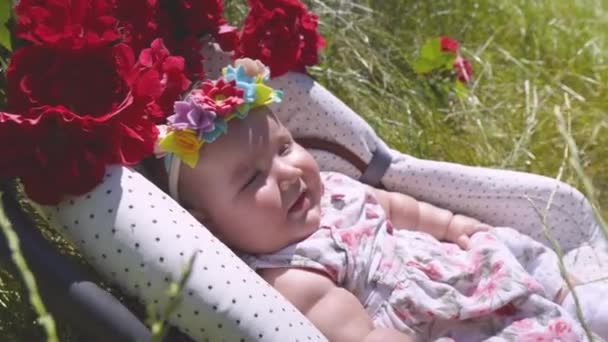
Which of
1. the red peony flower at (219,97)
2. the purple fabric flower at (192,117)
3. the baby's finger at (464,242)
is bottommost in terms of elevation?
the baby's finger at (464,242)

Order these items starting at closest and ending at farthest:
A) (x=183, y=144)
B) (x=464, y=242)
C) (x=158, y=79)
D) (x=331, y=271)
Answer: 1. (x=158, y=79)
2. (x=183, y=144)
3. (x=331, y=271)
4. (x=464, y=242)

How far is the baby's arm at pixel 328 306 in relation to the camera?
5.14ft

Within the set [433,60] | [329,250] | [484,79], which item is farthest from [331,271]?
[484,79]

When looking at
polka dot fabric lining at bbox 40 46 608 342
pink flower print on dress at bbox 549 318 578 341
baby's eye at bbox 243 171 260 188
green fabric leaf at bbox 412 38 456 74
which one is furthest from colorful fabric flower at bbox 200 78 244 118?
green fabric leaf at bbox 412 38 456 74

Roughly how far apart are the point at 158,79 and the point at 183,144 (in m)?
0.17

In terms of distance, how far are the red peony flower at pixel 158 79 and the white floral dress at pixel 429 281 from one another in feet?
1.03

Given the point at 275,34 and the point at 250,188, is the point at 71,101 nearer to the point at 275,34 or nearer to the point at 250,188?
the point at 250,188

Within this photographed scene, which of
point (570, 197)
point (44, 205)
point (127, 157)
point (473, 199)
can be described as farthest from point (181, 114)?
point (570, 197)

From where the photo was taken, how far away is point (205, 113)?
62.3 inches

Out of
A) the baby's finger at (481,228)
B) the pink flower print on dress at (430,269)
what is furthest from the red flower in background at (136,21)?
the baby's finger at (481,228)

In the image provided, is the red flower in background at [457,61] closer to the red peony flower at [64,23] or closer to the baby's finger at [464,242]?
the baby's finger at [464,242]

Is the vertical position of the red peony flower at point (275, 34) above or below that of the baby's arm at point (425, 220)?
above

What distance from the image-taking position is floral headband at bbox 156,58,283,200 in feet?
5.13

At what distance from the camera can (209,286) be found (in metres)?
1.33
